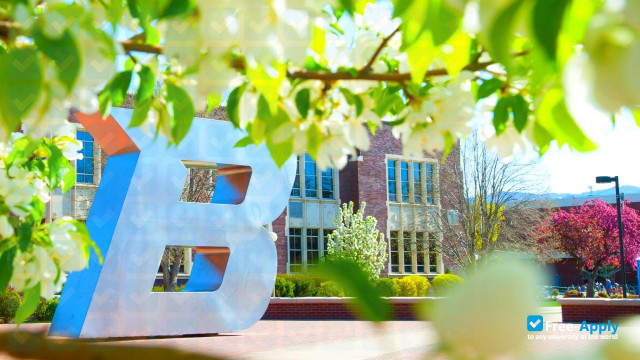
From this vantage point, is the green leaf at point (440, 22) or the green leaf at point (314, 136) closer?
the green leaf at point (440, 22)

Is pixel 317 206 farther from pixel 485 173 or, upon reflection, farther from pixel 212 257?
pixel 212 257

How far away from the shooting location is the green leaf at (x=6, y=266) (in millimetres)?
2211

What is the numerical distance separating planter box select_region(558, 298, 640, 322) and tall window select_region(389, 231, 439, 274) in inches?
546

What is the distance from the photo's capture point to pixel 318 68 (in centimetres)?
185

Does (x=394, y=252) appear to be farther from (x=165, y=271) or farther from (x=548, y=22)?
(x=548, y=22)

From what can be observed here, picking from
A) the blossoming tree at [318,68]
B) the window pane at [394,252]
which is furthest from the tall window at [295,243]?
the blossoming tree at [318,68]

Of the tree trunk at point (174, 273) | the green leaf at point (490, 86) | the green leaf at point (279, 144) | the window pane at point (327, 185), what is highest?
the window pane at point (327, 185)

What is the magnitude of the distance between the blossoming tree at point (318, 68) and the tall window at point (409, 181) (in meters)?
29.0

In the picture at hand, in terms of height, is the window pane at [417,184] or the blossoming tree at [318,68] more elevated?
the window pane at [417,184]

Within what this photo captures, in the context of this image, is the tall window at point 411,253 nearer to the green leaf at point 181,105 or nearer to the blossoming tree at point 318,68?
the blossoming tree at point 318,68

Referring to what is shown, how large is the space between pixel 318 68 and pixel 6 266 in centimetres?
125

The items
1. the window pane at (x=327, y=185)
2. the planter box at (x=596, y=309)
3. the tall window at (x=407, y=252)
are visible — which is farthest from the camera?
the tall window at (x=407, y=252)

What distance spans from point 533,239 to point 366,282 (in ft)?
94.9

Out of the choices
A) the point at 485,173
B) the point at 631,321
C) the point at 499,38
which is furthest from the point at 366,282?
the point at 485,173
